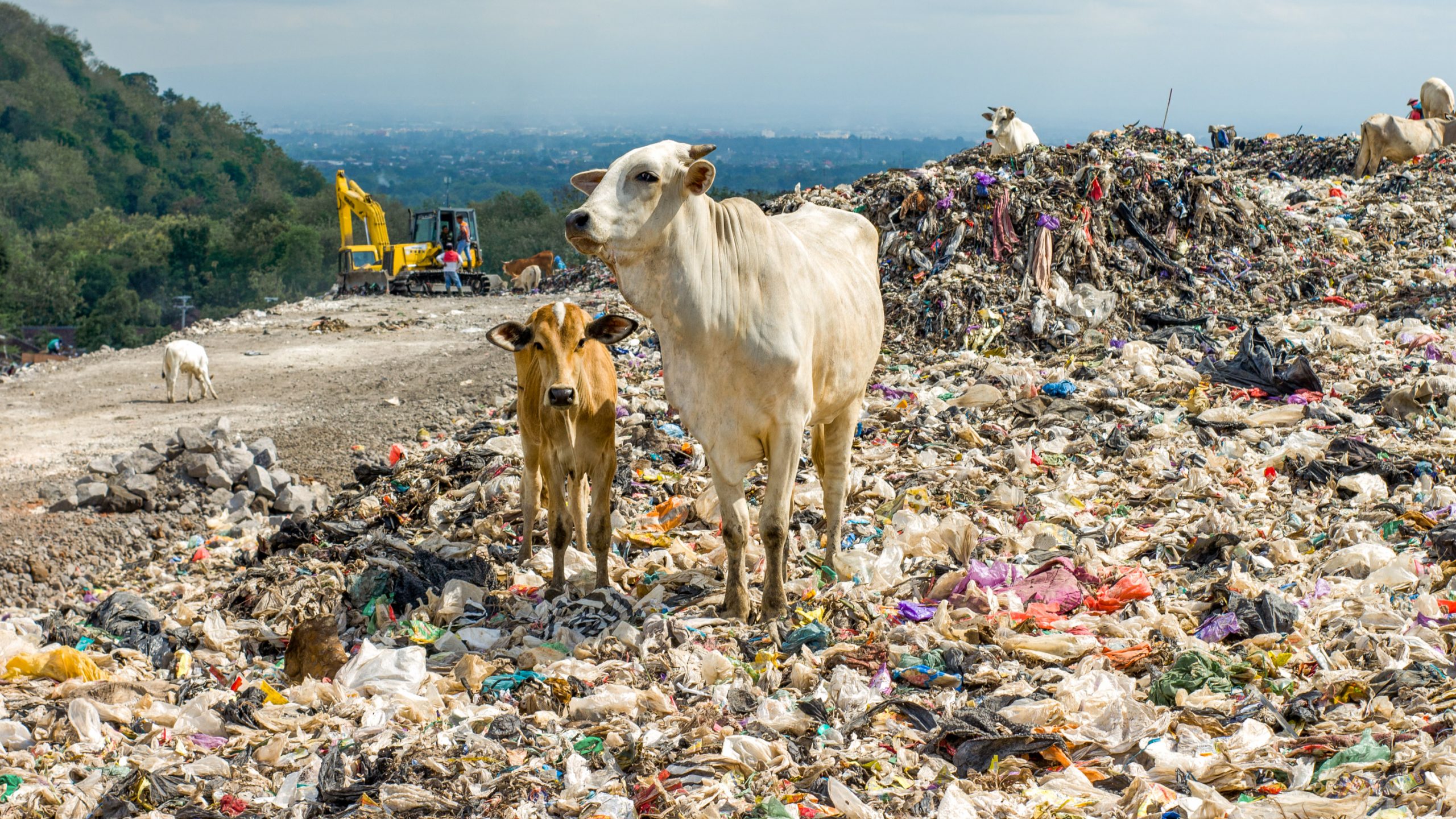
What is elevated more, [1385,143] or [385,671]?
[1385,143]

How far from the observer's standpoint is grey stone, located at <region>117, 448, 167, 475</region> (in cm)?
894

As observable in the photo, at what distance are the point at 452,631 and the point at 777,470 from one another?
1.72 m

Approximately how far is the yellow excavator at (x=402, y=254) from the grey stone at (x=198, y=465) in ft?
45.1

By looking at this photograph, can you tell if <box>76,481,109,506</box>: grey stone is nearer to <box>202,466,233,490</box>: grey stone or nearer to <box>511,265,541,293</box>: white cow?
<box>202,466,233,490</box>: grey stone

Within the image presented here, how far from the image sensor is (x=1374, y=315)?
35.7ft

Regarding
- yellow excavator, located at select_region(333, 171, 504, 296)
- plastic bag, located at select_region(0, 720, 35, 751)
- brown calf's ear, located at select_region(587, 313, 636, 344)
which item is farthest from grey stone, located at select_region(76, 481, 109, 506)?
yellow excavator, located at select_region(333, 171, 504, 296)

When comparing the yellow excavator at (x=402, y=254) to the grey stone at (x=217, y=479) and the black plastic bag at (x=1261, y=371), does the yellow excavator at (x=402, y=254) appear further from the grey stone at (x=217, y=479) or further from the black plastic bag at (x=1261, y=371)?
the black plastic bag at (x=1261, y=371)

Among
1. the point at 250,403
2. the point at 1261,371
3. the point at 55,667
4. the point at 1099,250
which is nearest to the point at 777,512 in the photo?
the point at 55,667

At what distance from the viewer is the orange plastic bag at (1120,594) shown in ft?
15.9

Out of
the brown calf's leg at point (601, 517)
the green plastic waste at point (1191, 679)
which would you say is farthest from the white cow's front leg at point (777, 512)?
the green plastic waste at point (1191, 679)

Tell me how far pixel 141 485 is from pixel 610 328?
5188 millimetres

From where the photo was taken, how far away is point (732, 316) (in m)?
4.45

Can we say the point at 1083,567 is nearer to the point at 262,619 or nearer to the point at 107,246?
the point at 262,619

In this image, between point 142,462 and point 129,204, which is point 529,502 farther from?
point 129,204
